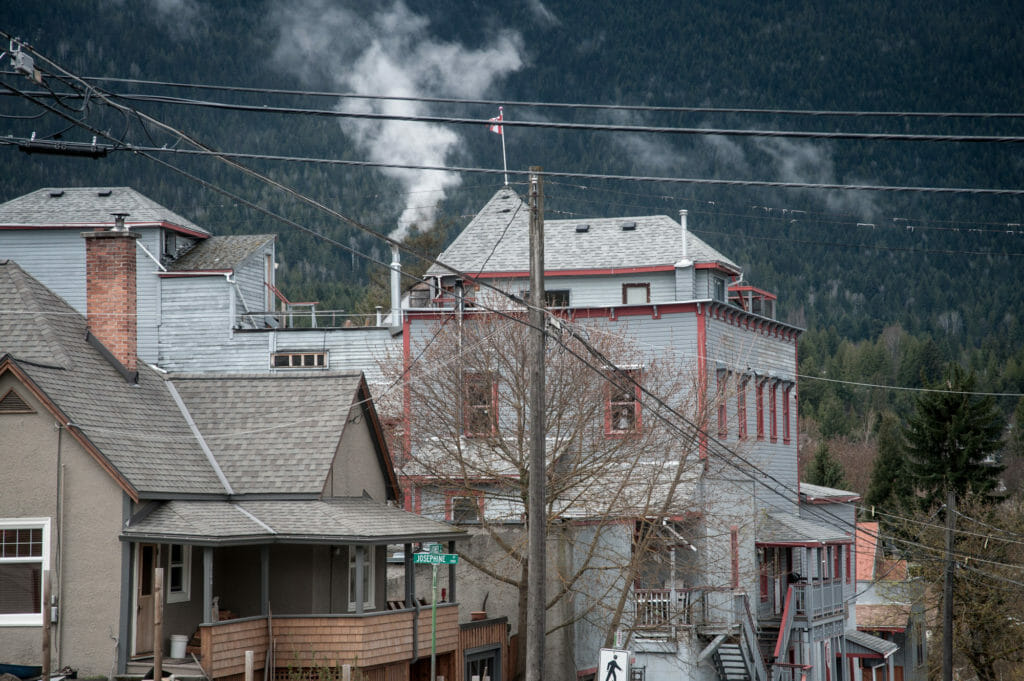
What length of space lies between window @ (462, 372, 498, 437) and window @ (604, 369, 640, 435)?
10.9ft

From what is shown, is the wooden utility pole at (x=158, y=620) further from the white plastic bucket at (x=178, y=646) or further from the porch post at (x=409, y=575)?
the porch post at (x=409, y=575)

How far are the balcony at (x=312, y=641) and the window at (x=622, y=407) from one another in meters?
11.1

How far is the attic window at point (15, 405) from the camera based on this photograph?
2438cm

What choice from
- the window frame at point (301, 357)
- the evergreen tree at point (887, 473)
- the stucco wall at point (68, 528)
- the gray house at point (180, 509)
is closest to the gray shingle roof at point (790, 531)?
the gray house at point (180, 509)

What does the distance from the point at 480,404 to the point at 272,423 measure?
34.0ft

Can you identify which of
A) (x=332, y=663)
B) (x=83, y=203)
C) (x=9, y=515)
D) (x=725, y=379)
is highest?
(x=83, y=203)

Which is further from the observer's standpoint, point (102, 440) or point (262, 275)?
point (262, 275)

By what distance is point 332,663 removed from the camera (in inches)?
1020

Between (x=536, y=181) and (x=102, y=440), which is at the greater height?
(x=536, y=181)

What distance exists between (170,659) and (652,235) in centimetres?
3136

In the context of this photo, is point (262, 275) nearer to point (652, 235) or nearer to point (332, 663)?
Result: point (652, 235)

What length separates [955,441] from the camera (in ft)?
246

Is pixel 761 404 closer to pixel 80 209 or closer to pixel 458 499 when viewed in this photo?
pixel 458 499

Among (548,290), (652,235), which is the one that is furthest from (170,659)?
(652,235)
